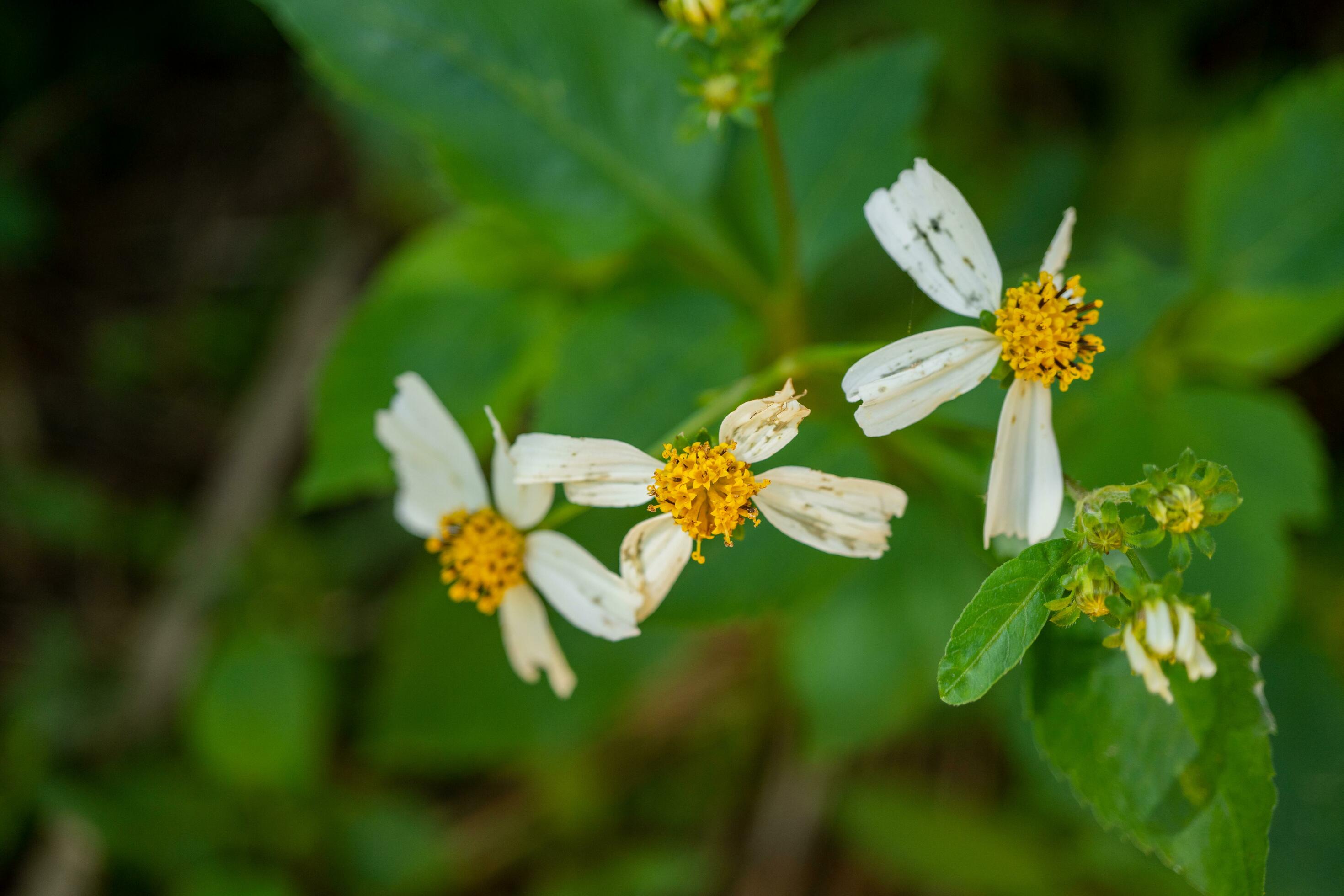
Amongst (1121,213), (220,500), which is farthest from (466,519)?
(1121,213)

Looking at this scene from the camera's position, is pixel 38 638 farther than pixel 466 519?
Yes

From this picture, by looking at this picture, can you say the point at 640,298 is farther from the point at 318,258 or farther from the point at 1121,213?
the point at 318,258

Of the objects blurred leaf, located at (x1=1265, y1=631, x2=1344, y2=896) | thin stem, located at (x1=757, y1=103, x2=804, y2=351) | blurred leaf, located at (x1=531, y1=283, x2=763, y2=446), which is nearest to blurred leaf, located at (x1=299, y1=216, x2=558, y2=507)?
blurred leaf, located at (x1=531, y1=283, x2=763, y2=446)

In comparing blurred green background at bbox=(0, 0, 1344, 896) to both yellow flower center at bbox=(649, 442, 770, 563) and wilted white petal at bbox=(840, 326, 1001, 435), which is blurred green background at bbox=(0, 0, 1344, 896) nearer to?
wilted white petal at bbox=(840, 326, 1001, 435)

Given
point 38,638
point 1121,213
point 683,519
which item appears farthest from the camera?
point 38,638

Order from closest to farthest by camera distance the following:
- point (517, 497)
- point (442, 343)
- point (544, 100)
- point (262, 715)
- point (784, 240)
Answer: point (517, 497) → point (784, 240) → point (544, 100) → point (442, 343) → point (262, 715)

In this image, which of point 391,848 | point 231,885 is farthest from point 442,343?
point 231,885

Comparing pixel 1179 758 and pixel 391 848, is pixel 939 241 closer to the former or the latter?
pixel 1179 758
